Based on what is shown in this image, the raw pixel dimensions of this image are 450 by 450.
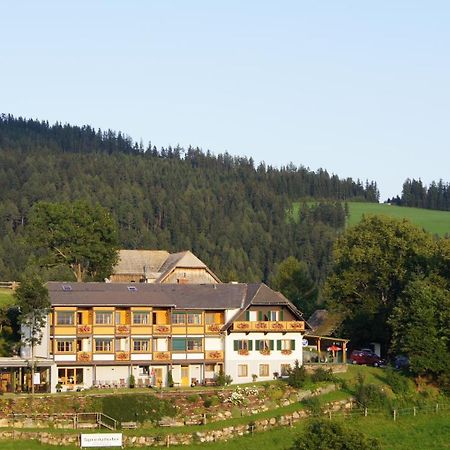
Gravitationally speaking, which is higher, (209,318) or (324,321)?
(209,318)

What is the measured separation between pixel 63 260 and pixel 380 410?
154 feet

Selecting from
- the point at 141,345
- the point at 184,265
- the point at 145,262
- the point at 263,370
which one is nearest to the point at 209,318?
the point at 263,370

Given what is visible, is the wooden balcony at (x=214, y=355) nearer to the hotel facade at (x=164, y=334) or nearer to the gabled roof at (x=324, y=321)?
the hotel facade at (x=164, y=334)

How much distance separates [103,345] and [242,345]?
10873 mm

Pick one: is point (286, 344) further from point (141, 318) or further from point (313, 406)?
point (141, 318)

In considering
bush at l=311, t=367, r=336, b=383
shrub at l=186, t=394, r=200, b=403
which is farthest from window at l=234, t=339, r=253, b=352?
shrub at l=186, t=394, r=200, b=403

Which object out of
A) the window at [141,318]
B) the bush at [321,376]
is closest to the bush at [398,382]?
the bush at [321,376]

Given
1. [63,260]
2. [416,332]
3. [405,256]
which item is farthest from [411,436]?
[63,260]

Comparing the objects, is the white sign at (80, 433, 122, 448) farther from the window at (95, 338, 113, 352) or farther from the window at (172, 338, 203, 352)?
the window at (172, 338, 203, 352)

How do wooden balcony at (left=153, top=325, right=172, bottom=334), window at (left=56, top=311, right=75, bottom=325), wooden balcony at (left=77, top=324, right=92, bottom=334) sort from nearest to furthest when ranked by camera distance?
window at (left=56, top=311, right=75, bottom=325)
wooden balcony at (left=77, top=324, right=92, bottom=334)
wooden balcony at (left=153, top=325, right=172, bottom=334)

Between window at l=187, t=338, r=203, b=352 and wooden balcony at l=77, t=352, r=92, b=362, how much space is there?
25.3ft

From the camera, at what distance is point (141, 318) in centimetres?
8069

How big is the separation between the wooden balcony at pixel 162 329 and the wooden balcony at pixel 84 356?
526cm

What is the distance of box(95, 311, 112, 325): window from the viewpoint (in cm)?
7944
